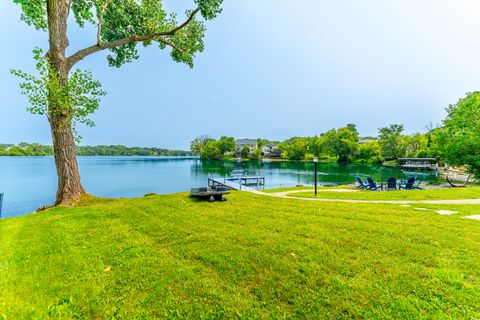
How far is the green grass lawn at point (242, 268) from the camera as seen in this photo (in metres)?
2.49

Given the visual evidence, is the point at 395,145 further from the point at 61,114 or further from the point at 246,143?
the point at 61,114

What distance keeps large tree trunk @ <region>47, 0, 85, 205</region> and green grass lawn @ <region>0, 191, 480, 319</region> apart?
297cm

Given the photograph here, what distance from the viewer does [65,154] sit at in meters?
7.96

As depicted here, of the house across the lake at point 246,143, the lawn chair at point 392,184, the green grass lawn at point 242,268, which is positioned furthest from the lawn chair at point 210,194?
the house across the lake at point 246,143

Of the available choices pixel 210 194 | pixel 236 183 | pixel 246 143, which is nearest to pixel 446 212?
pixel 210 194

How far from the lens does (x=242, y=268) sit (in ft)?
10.6

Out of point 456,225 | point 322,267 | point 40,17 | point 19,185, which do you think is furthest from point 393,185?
point 19,185

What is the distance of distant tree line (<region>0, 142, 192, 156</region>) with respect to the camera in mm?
97469

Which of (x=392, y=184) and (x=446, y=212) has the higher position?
(x=446, y=212)

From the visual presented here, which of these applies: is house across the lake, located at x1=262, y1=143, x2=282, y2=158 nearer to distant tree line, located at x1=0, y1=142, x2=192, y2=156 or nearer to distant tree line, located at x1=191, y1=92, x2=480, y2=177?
distant tree line, located at x1=191, y1=92, x2=480, y2=177

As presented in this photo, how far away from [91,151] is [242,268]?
160502 millimetres

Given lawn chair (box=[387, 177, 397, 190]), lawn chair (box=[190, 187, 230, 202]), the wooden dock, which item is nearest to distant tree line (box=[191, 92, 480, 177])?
lawn chair (box=[387, 177, 397, 190])

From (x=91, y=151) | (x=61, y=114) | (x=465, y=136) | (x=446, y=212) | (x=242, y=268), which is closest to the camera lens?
(x=242, y=268)

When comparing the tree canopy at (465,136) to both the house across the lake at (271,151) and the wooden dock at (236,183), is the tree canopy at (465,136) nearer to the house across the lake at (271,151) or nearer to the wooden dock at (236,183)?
the wooden dock at (236,183)
